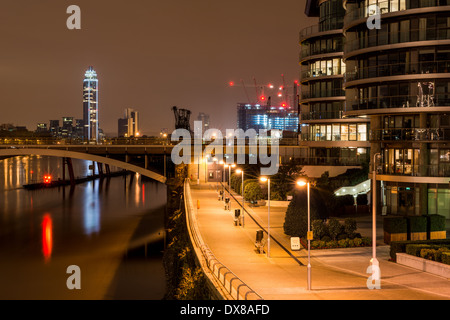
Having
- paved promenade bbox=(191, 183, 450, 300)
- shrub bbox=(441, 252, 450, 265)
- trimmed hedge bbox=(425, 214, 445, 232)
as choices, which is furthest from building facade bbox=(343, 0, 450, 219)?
shrub bbox=(441, 252, 450, 265)

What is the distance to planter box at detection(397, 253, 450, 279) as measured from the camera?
81.6ft

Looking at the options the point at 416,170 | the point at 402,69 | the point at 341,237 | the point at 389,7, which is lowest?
the point at 341,237

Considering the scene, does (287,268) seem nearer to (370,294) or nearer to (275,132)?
(370,294)

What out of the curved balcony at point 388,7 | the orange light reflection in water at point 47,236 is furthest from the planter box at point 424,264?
the orange light reflection in water at point 47,236

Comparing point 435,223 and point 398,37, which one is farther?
point 398,37

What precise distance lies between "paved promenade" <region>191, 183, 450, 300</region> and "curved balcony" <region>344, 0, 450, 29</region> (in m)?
17.2

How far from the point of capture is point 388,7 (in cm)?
4422

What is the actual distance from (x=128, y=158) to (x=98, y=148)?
4376mm

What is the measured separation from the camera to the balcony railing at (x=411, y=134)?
4200cm

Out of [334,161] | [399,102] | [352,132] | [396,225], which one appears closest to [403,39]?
[399,102]

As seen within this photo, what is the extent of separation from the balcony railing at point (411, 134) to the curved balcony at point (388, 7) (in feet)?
29.8

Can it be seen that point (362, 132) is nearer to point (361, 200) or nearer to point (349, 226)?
point (361, 200)

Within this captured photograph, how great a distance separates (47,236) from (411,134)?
3874 cm

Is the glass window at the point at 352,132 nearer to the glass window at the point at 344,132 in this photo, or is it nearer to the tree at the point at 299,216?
the glass window at the point at 344,132
